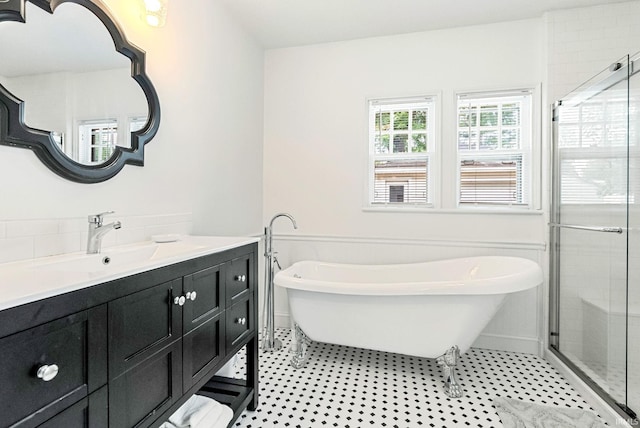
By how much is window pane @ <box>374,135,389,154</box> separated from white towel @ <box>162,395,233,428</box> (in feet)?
7.49

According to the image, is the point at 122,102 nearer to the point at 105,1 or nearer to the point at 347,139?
the point at 105,1

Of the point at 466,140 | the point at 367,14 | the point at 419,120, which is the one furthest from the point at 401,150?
the point at 367,14

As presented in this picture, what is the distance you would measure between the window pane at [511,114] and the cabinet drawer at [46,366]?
9.79 ft

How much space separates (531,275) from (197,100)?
2300 mm

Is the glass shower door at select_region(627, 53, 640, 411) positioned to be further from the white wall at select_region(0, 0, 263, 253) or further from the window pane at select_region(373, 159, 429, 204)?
the white wall at select_region(0, 0, 263, 253)

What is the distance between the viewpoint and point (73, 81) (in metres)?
1.40

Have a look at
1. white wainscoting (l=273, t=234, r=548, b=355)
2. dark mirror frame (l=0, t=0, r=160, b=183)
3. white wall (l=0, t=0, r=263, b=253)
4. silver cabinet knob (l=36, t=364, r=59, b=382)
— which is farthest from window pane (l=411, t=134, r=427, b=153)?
silver cabinet knob (l=36, t=364, r=59, b=382)

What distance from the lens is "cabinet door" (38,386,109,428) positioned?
808 millimetres

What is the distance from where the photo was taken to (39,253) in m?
1.25

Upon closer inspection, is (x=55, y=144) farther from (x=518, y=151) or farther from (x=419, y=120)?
(x=518, y=151)

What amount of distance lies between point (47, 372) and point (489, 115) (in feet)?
10.1

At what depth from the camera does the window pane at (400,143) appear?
2.97 meters

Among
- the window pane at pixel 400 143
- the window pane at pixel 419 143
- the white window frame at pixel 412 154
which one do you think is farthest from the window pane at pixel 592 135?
the window pane at pixel 400 143

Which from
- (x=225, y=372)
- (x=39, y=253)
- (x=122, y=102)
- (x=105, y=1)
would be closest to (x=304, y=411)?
(x=225, y=372)
